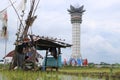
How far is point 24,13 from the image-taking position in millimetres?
26906

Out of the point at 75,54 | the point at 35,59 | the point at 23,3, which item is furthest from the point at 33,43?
the point at 75,54

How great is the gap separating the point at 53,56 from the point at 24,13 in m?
3.87

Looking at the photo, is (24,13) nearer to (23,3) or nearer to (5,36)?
(23,3)

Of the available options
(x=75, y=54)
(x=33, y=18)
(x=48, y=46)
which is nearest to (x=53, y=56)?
(x=48, y=46)

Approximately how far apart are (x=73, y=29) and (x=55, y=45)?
311 feet

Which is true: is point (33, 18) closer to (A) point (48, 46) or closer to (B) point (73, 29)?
(A) point (48, 46)

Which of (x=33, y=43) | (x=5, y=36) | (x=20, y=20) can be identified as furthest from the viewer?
(x=20, y=20)

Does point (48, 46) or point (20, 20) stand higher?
point (20, 20)

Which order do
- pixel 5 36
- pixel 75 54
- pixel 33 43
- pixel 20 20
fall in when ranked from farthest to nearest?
pixel 75 54 → pixel 20 20 → pixel 33 43 → pixel 5 36

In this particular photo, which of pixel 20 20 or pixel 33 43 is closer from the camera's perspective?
pixel 33 43

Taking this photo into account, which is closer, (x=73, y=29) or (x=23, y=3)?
→ (x=23, y=3)

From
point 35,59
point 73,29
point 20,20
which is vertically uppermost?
point 73,29

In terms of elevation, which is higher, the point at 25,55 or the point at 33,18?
the point at 33,18

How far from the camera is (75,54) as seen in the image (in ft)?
384
